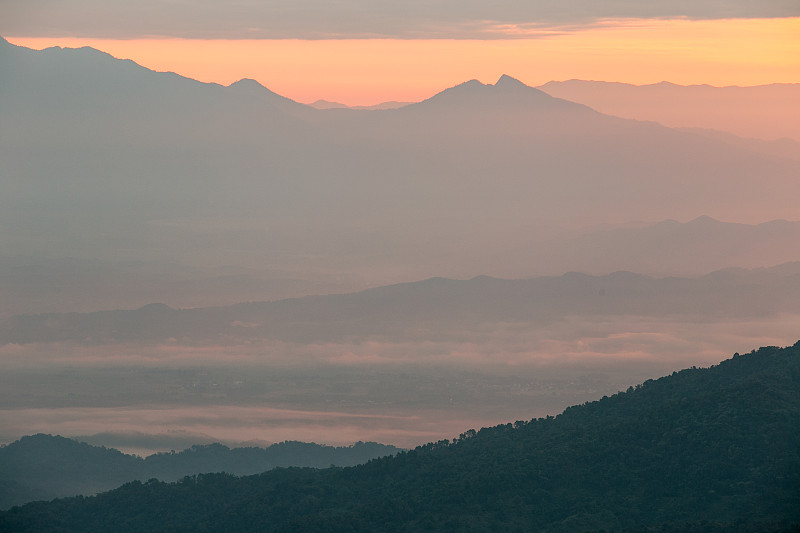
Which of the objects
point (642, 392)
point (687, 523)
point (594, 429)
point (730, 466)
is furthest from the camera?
point (642, 392)

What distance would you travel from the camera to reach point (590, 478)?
127375mm

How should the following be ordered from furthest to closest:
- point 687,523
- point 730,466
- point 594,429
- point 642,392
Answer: point 642,392 < point 594,429 < point 730,466 < point 687,523

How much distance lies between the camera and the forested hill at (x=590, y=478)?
12006 cm

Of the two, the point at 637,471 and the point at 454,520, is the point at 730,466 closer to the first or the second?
the point at 637,471

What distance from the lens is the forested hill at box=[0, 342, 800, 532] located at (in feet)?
394

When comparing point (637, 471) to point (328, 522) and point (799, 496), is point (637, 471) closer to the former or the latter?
point (799, 496)

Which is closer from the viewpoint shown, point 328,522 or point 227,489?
point 328,522

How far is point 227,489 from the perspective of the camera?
152 metres

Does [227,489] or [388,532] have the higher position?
[227,489]

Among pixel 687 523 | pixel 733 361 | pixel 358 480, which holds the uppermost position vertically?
pixel 733 361

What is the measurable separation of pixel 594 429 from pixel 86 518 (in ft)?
200

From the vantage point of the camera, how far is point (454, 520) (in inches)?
4860

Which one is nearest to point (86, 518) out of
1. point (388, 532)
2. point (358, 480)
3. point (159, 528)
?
point (159, 528)

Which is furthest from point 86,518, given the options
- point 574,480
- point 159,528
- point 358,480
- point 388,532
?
point 574,480
